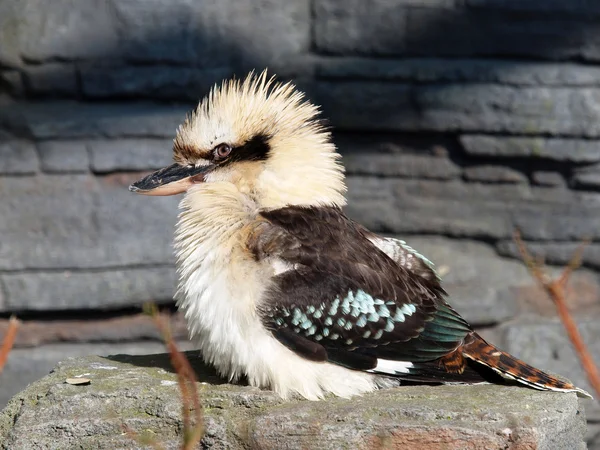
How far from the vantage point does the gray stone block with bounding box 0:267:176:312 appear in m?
5.14

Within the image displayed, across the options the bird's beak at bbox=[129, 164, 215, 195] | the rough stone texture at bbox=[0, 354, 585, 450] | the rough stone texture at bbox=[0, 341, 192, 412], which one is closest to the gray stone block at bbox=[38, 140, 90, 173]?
the rough stone texture at bbox=[0, 341, 192, 412]

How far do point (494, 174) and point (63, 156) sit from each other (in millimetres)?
2251

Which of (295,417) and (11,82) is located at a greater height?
(11,82)

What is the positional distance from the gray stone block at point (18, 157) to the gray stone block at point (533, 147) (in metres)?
2.22

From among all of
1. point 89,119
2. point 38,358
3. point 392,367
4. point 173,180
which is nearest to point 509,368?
point 392,367

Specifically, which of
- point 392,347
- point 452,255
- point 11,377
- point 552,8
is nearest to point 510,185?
point 452,255

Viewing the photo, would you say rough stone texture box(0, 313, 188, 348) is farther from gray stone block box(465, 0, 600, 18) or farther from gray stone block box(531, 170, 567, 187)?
gray stone block box(465, 0, 600, 18)

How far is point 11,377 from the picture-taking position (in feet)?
17.2

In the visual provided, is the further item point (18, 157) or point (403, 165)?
point (403, 165)

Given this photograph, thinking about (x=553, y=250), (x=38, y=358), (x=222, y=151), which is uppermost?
(x=222, y=151)

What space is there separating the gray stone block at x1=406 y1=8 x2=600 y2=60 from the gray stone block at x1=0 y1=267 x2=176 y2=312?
5.95 feet

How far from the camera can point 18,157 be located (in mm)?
5098

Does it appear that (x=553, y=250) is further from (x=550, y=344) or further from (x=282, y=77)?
(x=282, y=77)

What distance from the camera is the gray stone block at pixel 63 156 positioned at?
200 inches
